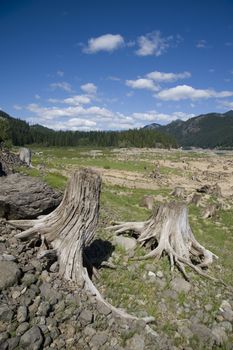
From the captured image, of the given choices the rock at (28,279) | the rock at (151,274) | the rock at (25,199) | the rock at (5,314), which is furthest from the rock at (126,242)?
the rock at (5,314)

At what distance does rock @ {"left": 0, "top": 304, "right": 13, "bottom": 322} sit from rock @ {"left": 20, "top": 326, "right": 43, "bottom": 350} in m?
0.51

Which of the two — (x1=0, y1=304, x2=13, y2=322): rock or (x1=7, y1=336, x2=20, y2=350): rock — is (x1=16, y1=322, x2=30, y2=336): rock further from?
(x1=0, y1=304, x2=13, y2=322): rock

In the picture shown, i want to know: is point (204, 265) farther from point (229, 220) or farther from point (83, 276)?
point (229, 220)

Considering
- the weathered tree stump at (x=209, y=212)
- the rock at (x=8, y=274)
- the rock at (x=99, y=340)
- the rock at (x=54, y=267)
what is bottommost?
the weathered tree stump at (x=209, y=212)

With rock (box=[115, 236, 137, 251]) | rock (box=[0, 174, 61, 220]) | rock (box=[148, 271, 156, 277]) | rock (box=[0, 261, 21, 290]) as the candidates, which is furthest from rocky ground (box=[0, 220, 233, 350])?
rock (box=[115, 236, 137, 251])

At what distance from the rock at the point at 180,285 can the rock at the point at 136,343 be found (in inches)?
114

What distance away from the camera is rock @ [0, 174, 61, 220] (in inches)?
408

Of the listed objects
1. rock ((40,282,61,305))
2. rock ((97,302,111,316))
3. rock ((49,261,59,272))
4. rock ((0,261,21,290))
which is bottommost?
rock ((97,302,111,316))

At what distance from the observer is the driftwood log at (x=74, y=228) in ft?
28.9

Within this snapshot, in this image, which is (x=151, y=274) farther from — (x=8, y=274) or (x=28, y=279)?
(x=8, y=274)

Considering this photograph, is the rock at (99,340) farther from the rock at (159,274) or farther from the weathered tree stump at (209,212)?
the weathered tree stump at (209,212)

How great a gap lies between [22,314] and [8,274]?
1.08 m

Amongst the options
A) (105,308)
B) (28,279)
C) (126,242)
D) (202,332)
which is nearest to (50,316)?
(28,279)

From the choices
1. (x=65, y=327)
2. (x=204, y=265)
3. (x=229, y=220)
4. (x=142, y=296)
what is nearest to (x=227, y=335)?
(x=142, y=296)
